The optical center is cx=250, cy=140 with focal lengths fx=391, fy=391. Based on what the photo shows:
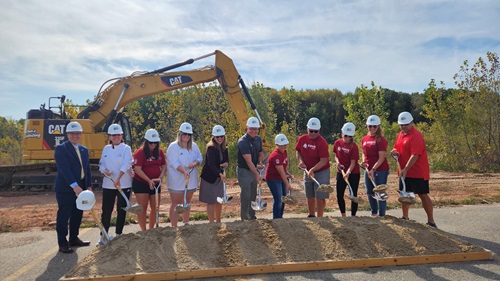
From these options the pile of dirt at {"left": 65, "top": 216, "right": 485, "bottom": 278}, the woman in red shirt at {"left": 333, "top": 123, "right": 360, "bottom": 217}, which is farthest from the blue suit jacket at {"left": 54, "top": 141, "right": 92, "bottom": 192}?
the woman in red shirt at {"left": 333, "top": 123, "right": 360, "bottom": 217}

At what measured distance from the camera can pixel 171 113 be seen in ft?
95.5

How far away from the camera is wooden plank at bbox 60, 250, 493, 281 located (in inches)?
181

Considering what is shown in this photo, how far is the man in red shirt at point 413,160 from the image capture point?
636 centimetres

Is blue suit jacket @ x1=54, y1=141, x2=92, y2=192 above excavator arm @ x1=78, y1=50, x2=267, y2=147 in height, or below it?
below

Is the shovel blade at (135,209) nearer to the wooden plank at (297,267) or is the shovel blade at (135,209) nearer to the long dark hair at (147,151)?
the long dark hair at (147,151)

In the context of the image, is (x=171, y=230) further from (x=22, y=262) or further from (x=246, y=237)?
(x=22, y=262)

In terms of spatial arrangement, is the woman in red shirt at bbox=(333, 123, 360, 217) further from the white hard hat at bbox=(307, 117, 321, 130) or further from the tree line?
the tree line

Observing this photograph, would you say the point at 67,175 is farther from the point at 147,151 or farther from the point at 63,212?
the point at 147,151

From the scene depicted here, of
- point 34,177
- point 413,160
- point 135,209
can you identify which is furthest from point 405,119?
point 34,177

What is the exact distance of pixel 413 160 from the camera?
249 inches

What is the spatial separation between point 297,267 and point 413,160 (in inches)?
112

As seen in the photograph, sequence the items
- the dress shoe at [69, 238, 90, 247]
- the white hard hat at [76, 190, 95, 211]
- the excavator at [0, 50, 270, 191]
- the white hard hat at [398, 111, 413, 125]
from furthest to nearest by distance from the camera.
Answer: the excavator at [0, 50, 270, 191], the white hard hat at [398, 111, 413, 125], the dress shoe at [69, 238, 90, 247], the white hard hat at [76, 190, 95, 211]

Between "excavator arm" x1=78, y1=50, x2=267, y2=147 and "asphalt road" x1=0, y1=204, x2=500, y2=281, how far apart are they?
243 inches

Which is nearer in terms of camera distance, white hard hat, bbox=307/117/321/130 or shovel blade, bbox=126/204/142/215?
shovel blade, bbox=126/204/142/215
